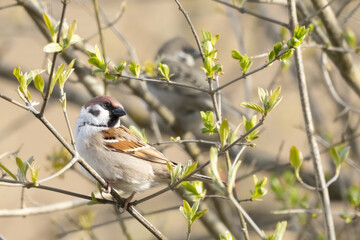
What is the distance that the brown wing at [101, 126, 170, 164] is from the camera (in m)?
Result: 3.20

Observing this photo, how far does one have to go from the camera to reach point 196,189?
2078mm

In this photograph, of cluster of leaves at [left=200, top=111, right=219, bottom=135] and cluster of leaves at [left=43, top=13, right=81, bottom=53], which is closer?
cluster of leaves at [left=43, top=13, right=81, bottom=53]

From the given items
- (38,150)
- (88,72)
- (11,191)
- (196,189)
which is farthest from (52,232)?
(196,189)

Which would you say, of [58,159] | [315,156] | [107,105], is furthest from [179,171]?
[58,159]

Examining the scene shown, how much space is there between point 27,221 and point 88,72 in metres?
4.41

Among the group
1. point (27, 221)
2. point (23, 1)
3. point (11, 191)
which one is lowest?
point (27, 221)

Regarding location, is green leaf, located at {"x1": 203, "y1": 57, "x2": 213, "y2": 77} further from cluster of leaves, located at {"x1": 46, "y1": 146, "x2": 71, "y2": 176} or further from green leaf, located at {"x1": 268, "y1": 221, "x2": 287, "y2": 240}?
cluster of leaves, located at {"x1": 46, "y1": 146, "x2": 71, "y2": 176}

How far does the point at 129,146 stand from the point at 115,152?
4.3 inches

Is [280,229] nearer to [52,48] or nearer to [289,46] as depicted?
[289,46]

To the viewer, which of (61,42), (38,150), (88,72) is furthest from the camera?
(38,150)

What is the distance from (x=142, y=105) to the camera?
19.7 ft

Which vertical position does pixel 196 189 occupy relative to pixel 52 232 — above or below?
above

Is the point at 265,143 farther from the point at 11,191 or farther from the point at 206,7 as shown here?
the point at 11,191

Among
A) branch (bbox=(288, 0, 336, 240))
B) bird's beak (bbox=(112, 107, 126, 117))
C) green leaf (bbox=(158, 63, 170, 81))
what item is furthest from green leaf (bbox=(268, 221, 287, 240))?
bird's beak (bbox=(112, 107, 126, 117))
